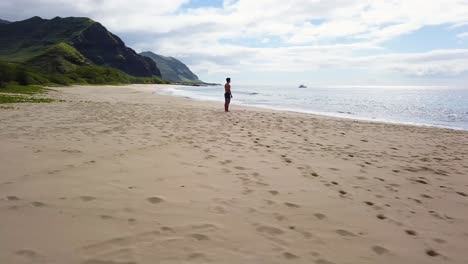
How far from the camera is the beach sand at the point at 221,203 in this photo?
3613 mm

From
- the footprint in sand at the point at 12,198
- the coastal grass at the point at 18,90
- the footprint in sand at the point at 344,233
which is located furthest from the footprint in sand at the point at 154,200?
the coastal grass at the point at 18,90

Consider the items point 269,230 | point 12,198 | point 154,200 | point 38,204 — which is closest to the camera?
point 269,230

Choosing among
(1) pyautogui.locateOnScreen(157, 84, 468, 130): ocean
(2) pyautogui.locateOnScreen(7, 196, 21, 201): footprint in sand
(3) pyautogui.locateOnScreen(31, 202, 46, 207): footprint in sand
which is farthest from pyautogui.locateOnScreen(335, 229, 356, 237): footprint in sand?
(1) pyautogui.locateOnScreen(157, 84, 468, 130): ocean

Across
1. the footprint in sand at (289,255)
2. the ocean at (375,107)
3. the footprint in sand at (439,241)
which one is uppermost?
the ocean at (375,107)

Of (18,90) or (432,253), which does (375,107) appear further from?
(18,90)

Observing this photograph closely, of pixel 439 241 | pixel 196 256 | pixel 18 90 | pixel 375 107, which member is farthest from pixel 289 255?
pixel 375 107

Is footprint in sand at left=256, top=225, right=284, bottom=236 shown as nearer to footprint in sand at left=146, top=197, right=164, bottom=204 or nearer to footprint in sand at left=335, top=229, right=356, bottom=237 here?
footprint in sand at left=335, top=229, right=356, bottom=237

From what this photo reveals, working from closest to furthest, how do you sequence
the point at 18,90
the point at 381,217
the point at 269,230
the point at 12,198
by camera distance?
the point at 269,230, the point at 12,198, the point at 381,217, the point at 18,90

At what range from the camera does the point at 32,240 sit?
3.58 metres

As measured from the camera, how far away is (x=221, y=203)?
5012mm

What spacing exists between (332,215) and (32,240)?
4.27m

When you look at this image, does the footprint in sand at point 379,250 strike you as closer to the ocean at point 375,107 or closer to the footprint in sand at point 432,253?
the footprint in sand at point 432,253

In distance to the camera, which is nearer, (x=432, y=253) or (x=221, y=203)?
(x=432, y=253)

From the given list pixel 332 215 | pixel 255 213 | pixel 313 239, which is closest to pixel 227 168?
pixel 255 213
